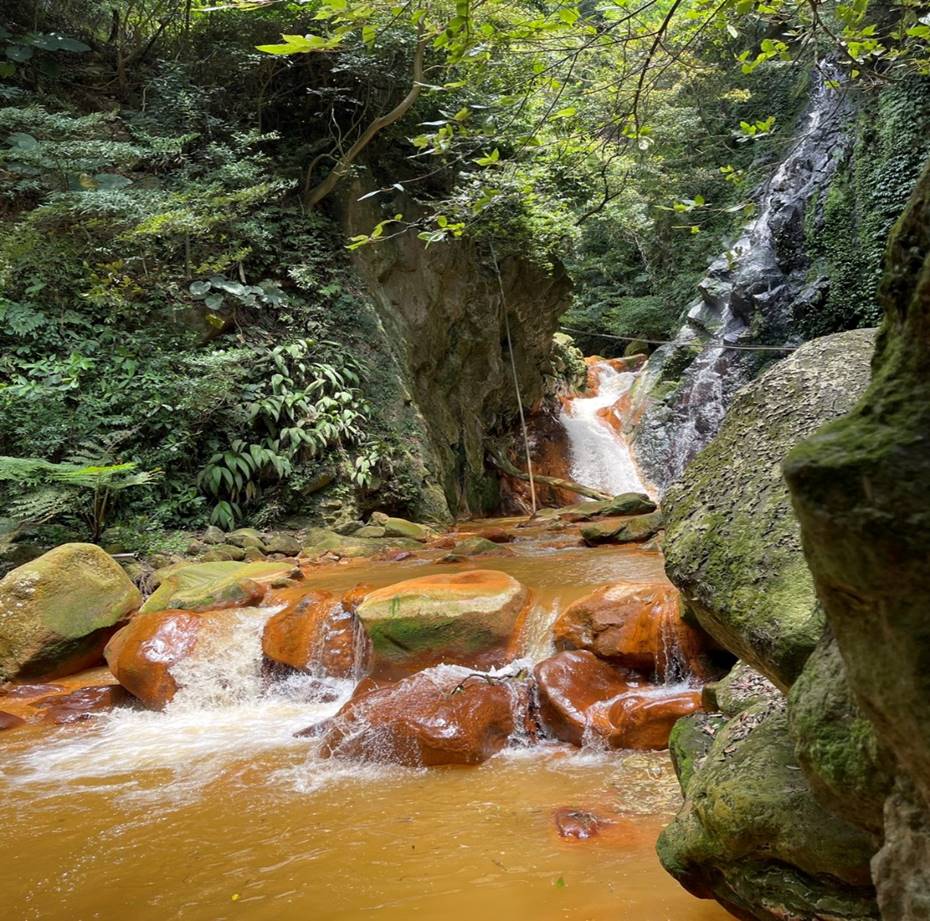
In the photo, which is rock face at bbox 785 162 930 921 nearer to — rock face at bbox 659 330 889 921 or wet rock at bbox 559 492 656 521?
rock face at bbox 659 330 889 921

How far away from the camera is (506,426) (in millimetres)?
17406

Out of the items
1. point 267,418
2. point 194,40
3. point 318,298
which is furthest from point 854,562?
point 194,40

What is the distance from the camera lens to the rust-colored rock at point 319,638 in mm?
6125

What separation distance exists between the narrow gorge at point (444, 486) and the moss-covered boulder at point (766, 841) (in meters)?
0.01

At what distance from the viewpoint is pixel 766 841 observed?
6.06ft

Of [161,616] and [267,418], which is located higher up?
[267,418]

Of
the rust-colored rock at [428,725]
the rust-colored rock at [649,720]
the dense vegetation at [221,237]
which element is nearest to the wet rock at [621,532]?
the dense vegetation at [221,237]

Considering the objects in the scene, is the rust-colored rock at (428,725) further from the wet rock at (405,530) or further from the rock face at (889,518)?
the wet rock at (405,530)

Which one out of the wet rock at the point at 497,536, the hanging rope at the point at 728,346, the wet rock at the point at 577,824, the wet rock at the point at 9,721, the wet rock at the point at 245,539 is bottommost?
the wet rock at the point at 497,536

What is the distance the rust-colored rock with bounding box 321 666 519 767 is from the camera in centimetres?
449

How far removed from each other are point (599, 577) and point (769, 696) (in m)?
4.67

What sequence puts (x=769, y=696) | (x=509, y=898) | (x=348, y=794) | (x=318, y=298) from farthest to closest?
(x=318, y=298) → (x=348, y=794) → (x=509, y=898) → (x=769, y=696)

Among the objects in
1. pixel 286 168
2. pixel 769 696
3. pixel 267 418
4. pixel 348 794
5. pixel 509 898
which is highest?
pixel 286 168

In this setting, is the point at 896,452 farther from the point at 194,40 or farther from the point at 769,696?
the point at 194,40
